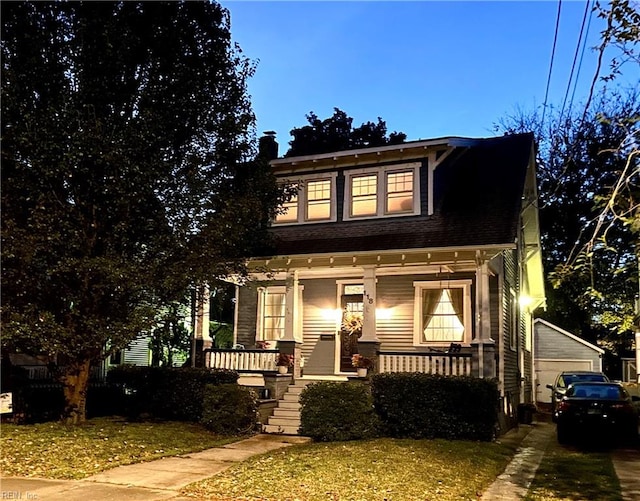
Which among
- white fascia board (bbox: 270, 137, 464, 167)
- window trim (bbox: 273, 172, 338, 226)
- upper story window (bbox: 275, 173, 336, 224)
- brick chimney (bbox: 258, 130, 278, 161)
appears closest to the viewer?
white fascia board (bbox: 270, 137, 464, 167)

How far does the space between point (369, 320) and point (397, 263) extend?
152 centimetres

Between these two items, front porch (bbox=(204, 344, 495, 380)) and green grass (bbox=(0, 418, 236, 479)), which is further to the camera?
front porch (bbox=(204, 344, 495, 380))

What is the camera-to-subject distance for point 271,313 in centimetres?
1725

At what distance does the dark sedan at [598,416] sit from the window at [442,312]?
284 centimetres

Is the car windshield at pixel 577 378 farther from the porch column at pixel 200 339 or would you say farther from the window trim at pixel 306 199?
the porch column at pixel 200 339

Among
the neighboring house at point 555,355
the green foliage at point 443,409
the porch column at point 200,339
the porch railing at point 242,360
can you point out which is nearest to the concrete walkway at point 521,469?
the green foliage at point 443,409

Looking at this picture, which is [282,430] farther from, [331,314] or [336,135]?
[336,135]

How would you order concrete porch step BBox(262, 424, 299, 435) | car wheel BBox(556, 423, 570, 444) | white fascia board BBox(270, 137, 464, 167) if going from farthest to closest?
white fascia board BBox(270, 137, 464, 167) → car wheel BBox(556, 423, 570, 444) → concrete porch step BBox(262, 424, 299, 435)

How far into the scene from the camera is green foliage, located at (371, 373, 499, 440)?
12359 mm

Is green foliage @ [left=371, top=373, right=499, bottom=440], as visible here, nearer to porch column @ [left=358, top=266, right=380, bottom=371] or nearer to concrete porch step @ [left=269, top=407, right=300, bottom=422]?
porch column @ [left=358, top=266, right=380, bottom=371]

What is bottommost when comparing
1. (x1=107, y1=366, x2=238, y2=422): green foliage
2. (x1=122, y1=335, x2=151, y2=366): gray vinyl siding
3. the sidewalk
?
the sidewalk

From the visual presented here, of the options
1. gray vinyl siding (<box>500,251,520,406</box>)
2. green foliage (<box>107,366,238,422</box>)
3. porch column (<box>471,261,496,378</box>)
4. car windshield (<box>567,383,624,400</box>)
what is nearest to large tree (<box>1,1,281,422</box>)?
green foliage (<box>107,366,238,422</box>)

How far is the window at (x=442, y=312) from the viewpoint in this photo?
1544 centimetres

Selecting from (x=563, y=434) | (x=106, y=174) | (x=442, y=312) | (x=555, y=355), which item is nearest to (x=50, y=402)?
(x=106, y=174)
